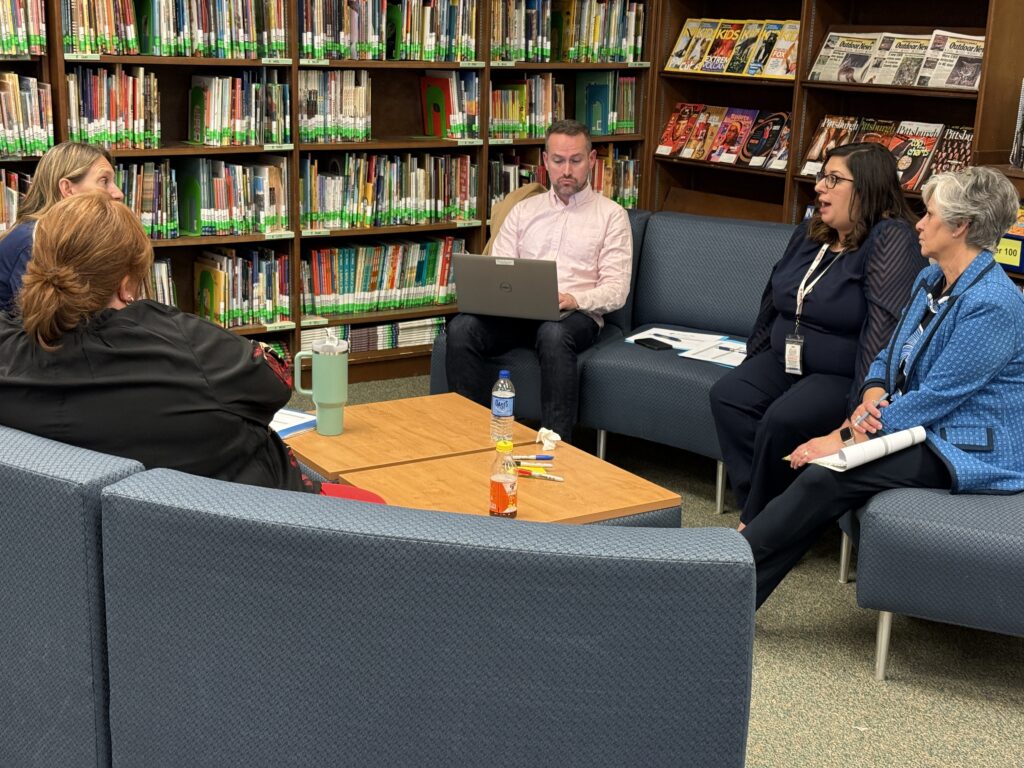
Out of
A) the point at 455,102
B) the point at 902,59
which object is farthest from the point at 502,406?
the point at 902,59

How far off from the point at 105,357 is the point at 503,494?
3.18 feet

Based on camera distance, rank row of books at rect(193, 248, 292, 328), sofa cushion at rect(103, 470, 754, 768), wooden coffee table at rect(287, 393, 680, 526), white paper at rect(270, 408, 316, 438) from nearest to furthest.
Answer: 1. sofa cushion at rect(103, 470, 754, 768)
2. wooden coffee table at rect(287, 393, 680, 526)
3. white paper at rect(270, 408, 316, 438)
4. row of books at rect(193, 248, 292, 328)

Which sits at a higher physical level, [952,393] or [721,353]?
[952,393]

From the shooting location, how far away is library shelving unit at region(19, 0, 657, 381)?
4.65 meters

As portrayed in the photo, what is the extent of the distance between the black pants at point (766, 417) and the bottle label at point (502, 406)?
2.52 feet

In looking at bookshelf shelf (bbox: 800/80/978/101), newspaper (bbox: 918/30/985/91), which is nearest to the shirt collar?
bookshelf shelf (bbox: 800/80/978/101)

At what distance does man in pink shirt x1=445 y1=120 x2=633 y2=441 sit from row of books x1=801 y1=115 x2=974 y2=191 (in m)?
1.20

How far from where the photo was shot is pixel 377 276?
5.39 metres

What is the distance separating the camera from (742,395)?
12.4 feet

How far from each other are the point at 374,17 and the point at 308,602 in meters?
3.95

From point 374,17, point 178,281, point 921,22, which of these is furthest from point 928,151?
point 178,281

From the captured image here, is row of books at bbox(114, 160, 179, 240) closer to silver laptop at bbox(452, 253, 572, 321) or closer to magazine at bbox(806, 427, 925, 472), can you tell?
silver laptop at bbox(452, 253, 572, 321)

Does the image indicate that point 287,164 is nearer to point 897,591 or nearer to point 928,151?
point 928,151

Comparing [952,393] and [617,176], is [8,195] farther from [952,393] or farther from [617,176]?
[952,393]
